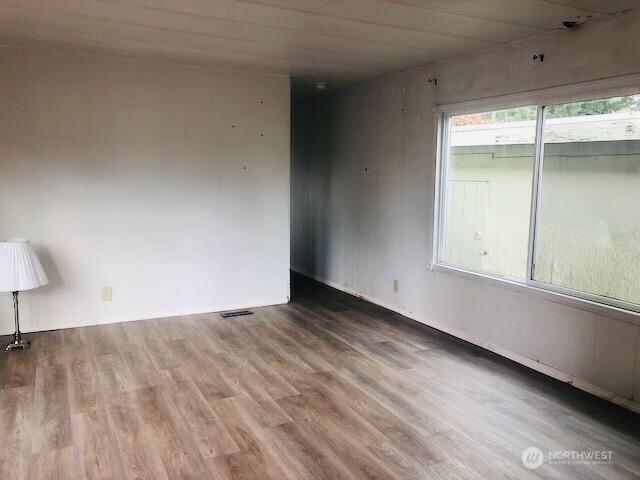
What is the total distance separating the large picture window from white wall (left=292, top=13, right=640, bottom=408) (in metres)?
0.17

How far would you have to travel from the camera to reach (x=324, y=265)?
6.50 metres

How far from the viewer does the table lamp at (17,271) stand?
12.5 ft

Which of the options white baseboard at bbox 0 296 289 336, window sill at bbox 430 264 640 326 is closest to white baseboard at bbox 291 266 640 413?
window sill at bbox 430 264 640 326

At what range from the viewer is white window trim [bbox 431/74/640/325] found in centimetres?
302

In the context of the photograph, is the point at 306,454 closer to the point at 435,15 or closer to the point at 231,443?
the point at 231,443

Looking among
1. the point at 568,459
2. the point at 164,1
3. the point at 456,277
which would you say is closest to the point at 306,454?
the point at 568,459

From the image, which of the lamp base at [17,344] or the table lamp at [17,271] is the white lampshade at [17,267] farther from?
the lamp base at [17,344]

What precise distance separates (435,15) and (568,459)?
2563mm

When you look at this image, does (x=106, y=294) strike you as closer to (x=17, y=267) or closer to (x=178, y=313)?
(x=178, y=313)

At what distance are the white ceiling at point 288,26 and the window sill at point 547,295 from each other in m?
1.76

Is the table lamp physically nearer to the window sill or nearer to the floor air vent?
the floor air vent
